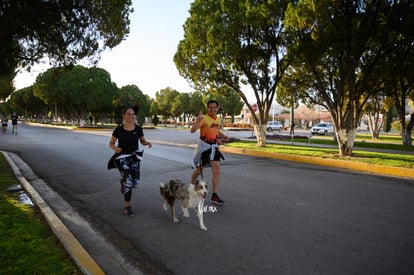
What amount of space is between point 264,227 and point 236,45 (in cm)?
1187

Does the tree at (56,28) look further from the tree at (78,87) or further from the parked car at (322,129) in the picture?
the tree at (78,87)

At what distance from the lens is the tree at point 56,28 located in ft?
26.5

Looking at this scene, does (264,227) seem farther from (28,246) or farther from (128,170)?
(28,246)

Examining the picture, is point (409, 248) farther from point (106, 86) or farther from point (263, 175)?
point (106, 86)

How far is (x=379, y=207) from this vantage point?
5.26 metres

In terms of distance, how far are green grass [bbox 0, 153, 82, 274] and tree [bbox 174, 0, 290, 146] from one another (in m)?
12.1

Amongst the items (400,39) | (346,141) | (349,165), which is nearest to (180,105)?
(346,141)

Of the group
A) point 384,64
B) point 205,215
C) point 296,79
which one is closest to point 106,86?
point 296,79

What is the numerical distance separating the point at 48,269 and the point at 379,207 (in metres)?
5.33

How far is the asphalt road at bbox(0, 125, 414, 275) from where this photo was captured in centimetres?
314

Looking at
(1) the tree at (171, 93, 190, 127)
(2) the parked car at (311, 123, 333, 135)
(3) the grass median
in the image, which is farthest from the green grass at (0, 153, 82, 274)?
(1) the tree at (171, 93, 190, 127)

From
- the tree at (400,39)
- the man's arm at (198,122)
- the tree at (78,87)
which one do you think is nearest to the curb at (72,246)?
the man's arm at (198,122)

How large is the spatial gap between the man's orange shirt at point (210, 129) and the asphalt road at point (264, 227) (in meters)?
1.22

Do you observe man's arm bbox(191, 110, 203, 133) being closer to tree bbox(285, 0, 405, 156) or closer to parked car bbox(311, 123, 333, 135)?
tree bbox(285, 0, 405, 156)
